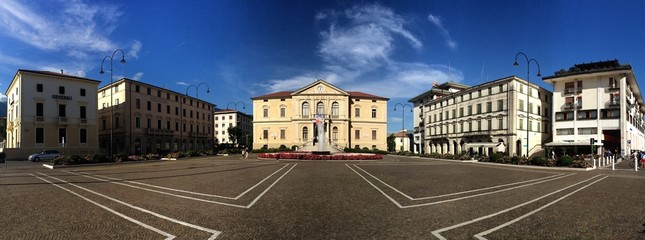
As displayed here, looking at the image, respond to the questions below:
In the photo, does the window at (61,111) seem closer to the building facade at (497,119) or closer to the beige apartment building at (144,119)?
the beige apartment building at (144,119)

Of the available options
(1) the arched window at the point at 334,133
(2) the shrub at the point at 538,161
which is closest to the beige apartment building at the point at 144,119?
(1) the arched window at the point at 334,133

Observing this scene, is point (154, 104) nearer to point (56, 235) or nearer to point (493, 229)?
point (56, 235)

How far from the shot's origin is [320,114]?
240 ft

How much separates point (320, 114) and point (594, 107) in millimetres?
48126

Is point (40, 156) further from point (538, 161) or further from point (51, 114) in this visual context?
point (538, 161)

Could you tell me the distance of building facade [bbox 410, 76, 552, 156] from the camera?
50188mm

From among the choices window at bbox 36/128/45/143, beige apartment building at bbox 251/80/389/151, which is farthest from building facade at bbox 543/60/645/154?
window at bbox 36/128/45/143

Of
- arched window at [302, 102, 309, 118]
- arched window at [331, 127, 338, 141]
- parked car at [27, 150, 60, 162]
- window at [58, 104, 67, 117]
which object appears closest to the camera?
parked car at [27, 150, 60, 162]

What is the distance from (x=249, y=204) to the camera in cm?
938

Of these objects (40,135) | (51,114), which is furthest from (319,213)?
(51,114)

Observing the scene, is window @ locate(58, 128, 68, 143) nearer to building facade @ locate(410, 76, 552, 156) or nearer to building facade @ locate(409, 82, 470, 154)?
building facade @ locate(410, 76, 552, 156)

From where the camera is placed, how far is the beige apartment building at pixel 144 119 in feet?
192

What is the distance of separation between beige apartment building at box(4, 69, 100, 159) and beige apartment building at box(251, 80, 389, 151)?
3624cm

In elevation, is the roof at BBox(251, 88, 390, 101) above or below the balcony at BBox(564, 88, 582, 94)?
above
